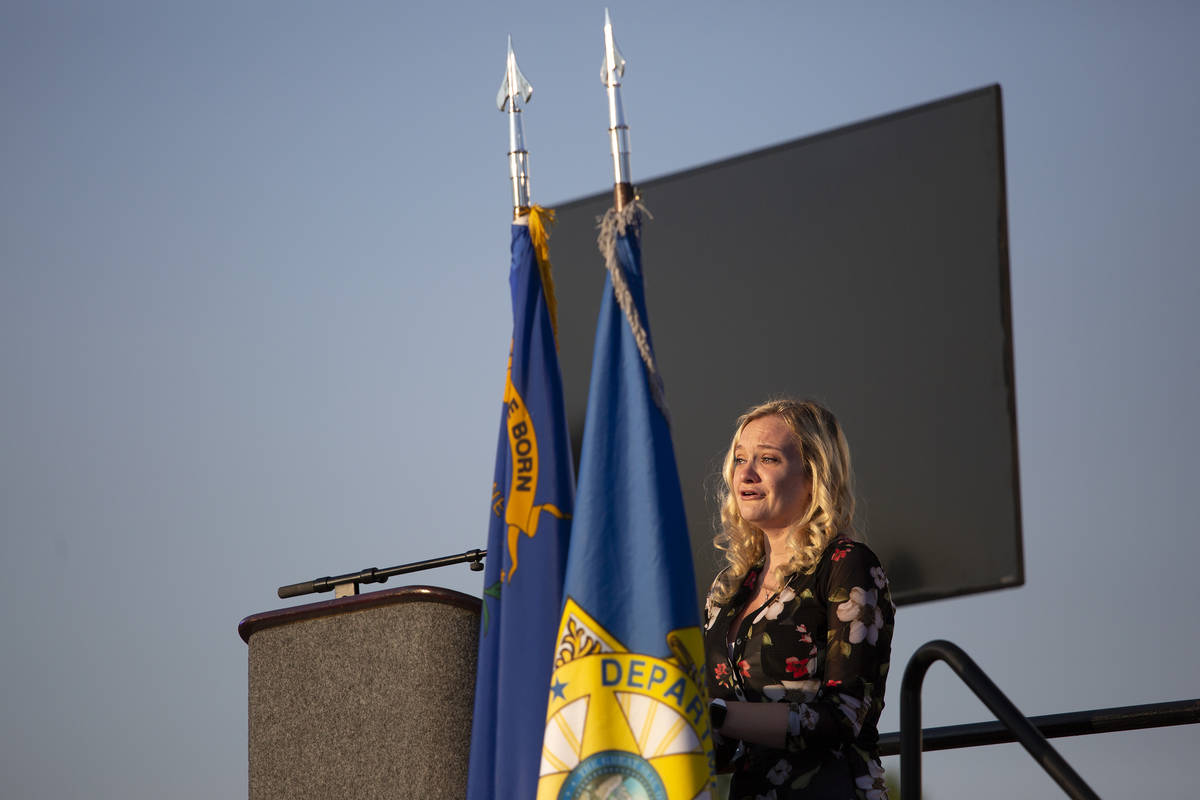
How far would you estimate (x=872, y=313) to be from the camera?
3822 millimetres

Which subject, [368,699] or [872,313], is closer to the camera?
[368,699]

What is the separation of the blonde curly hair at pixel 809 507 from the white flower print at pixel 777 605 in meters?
0.05

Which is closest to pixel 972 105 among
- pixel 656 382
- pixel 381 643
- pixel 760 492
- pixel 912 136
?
pixel 912 136

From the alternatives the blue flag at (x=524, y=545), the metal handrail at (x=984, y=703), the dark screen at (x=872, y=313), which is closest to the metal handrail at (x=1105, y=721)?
the metal handrail at (x=984, y=703)

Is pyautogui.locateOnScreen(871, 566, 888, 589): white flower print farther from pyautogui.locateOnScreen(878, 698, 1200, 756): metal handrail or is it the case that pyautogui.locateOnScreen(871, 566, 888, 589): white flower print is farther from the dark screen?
the dark screen

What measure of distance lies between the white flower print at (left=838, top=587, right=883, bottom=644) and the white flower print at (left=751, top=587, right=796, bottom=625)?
117 mm

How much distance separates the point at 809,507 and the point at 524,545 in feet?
1.72

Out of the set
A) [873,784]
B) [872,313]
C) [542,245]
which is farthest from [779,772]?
[872,313]

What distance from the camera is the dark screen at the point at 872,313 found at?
3.62 meters

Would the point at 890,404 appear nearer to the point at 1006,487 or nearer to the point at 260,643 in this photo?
the point at 1006,487

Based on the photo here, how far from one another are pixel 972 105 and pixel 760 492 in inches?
82.6

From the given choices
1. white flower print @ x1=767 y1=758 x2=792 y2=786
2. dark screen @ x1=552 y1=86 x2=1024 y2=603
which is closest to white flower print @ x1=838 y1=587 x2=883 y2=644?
white flower print @ x1=767 y1=758 x2=792 y2=786

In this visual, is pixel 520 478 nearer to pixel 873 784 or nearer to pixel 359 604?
pixel 359 604

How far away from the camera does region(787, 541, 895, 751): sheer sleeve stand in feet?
5.59
